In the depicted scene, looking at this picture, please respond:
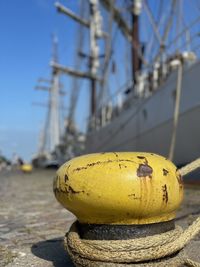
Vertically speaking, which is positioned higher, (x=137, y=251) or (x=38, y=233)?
(x=137, y=251)

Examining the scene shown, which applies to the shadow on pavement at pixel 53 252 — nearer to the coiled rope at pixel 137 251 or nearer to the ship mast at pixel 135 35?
the coiled rope at pixel 137 251

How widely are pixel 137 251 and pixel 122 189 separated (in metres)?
0.41

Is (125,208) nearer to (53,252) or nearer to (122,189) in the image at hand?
(122,189)

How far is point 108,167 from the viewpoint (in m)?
3.10

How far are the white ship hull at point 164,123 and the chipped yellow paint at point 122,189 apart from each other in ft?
28.3

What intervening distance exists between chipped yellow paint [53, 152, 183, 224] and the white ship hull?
8.61 m

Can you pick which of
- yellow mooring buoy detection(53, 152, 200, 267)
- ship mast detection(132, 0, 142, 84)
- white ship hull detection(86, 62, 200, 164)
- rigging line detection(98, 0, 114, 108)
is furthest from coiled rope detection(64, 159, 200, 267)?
ship mast detection(132, 0, 142, 84)

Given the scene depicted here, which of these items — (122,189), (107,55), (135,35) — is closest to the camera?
(122,189)

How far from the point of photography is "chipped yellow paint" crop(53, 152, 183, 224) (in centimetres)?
303

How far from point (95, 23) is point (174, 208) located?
35.1m

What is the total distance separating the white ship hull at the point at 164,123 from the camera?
A: 477 inches

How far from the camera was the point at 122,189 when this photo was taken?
3014 mm

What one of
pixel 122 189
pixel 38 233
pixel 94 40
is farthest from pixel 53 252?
pixel 94 40

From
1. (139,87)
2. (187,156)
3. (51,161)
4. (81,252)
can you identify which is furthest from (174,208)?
(51,161)
